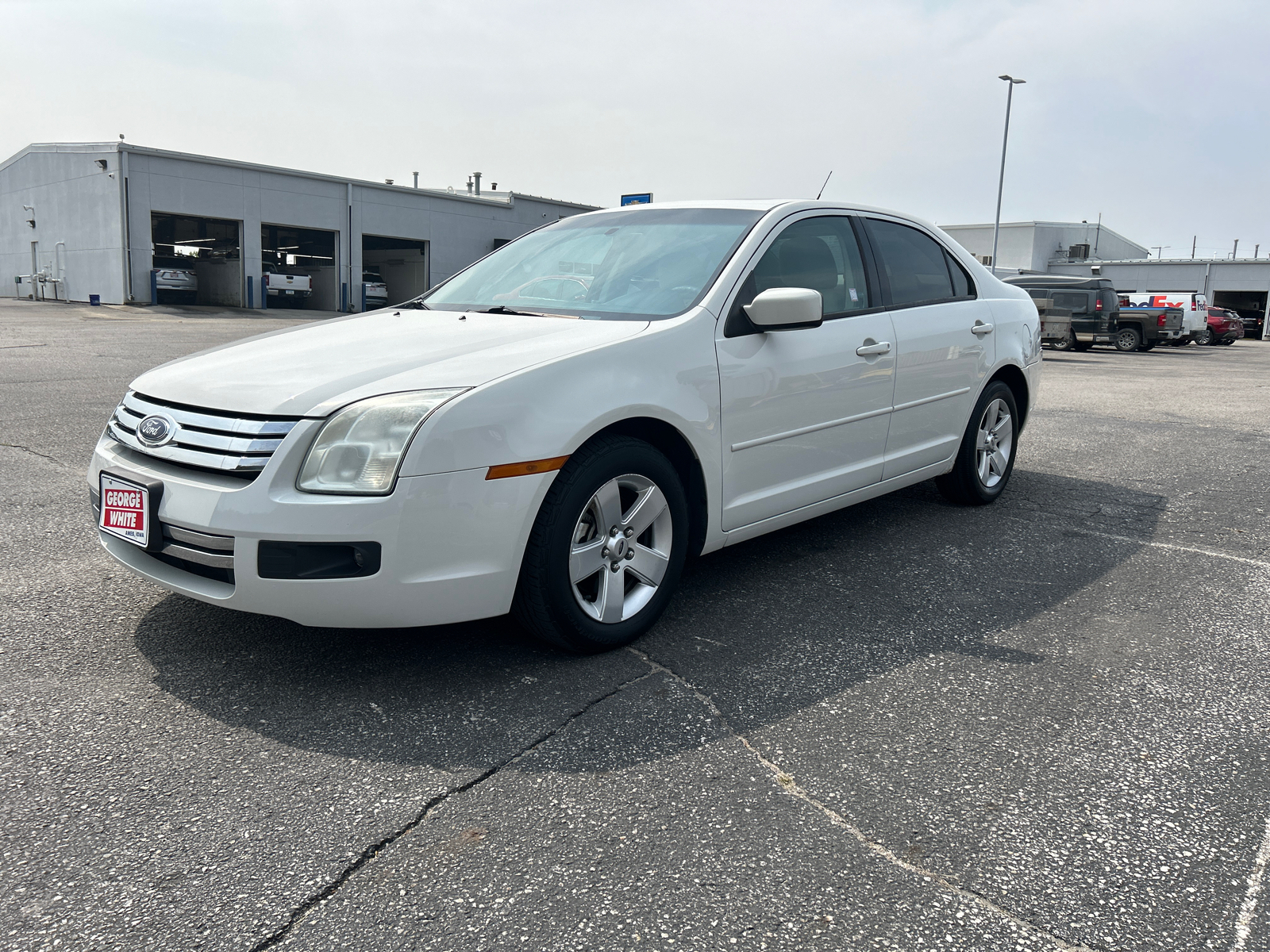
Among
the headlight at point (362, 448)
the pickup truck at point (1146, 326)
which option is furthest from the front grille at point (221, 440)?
the pickup truck at point (1146, 326)

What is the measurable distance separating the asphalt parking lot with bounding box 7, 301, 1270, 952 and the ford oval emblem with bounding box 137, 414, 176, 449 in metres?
0.71

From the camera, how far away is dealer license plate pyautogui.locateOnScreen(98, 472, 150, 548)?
301 centimetres

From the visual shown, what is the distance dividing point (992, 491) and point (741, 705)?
325 cm

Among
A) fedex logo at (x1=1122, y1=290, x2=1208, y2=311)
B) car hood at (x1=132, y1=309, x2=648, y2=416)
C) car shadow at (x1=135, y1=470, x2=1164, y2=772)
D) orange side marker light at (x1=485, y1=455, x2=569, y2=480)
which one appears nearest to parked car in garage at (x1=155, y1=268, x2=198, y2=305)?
fedex logo at (x1=1122, y1=290, x2=1208, y2=311)

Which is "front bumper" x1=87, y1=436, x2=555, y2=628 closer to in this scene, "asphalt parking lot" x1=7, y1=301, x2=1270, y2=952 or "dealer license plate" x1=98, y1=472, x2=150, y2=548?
"dealer license plate" x1=98, y1=472, x2=150, y2=548

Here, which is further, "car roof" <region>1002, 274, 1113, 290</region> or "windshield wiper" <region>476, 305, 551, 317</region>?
"car roof" <region>1002, 274, 1113, 290</region>

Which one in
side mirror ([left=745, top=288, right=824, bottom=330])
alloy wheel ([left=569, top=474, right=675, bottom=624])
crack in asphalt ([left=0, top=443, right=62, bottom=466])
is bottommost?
crack in asphalt ([left=0, top=443, right=62, bottom=466])

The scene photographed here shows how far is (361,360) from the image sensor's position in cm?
319

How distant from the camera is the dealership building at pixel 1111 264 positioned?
51.3m

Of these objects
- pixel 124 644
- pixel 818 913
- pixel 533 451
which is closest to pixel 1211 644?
pixel 818 913

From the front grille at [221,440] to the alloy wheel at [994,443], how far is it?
387 cm

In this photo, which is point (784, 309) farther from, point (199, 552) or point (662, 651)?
point (199, 552)

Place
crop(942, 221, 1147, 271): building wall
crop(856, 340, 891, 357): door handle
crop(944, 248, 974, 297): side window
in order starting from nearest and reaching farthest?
crop(856, 340, 891, 357): door handle, crop(944, 248, 974, 297): side window, crop(942, 221, 1147, 271): building wall

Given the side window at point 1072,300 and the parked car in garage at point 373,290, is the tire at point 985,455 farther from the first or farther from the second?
the parked car in garage at point 373,290
